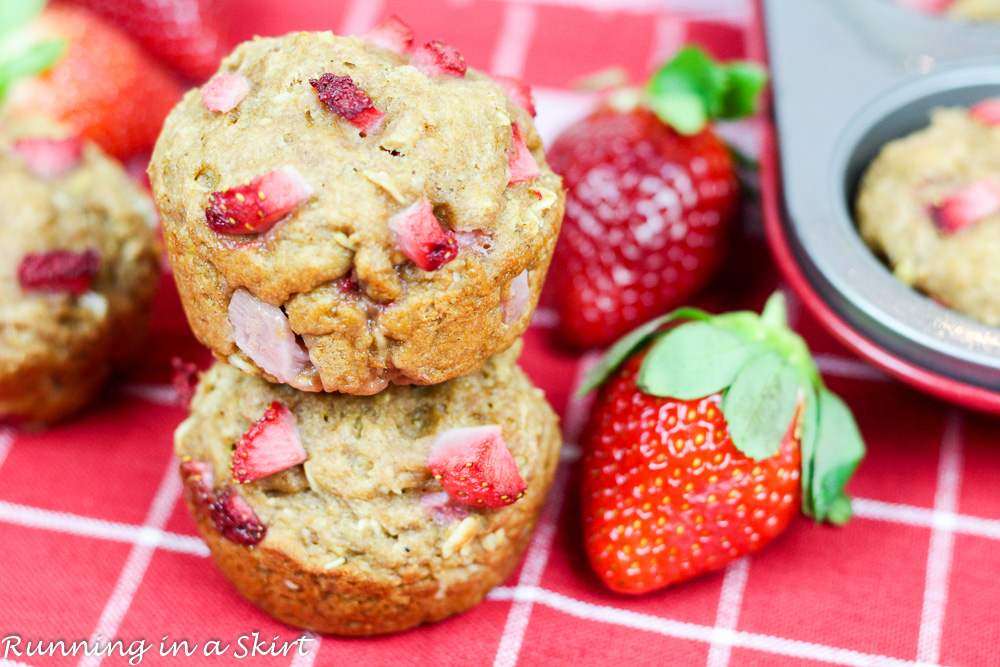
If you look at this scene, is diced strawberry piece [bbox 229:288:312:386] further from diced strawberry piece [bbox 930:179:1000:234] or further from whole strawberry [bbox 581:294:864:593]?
diced strawberry piece [bbox 930:179:1000:234]

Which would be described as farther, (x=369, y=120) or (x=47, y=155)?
(x=47, y=155)

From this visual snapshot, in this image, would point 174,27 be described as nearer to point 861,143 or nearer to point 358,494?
point 358,494

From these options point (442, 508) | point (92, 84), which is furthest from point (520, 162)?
point (92, 84)

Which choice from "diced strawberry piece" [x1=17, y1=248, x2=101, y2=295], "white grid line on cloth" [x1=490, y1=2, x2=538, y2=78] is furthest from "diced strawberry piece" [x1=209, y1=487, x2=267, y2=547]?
"white grid line on cloth" [x1=490, y1=2, x2=538, y2=78]

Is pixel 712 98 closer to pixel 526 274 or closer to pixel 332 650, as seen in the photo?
pixel 526 274

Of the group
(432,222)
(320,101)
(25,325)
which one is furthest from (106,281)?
(432,222)
